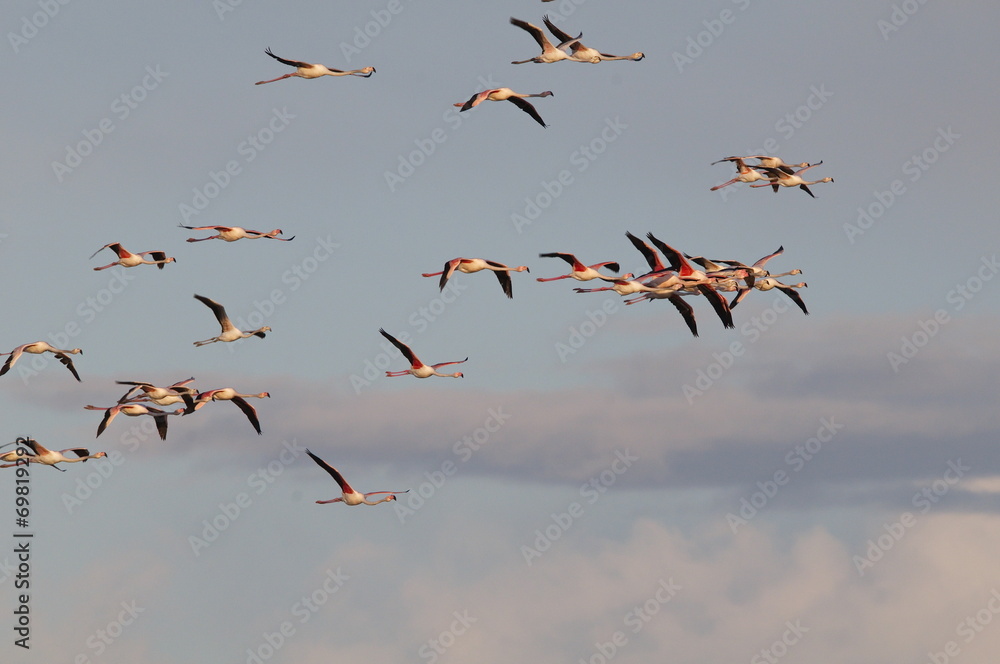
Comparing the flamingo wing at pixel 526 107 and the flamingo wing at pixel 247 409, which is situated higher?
Answer: the flamingo wing at pixel 526 107

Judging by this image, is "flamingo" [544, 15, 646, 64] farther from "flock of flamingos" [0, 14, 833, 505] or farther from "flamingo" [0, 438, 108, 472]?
"flamingo" [0, 438, 108, 472]

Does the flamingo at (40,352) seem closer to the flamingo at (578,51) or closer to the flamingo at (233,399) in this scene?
the flamingo at (233,399)

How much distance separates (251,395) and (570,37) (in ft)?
59.2

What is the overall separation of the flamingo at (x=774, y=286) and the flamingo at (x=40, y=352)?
2509cm

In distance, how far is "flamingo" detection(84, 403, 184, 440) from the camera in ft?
214

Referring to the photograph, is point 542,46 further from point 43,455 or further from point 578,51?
point 43,455

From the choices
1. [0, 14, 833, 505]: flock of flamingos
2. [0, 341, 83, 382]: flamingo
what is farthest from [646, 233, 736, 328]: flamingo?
[0, 341, 83, 382]: flamingo

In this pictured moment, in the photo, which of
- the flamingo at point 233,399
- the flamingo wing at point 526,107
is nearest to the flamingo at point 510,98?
the flamingo wing at point 526,107

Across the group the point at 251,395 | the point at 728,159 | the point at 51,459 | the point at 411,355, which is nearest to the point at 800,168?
the point at 728,159

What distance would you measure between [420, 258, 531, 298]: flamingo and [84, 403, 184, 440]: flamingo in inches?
457

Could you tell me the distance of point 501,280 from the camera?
68250mm

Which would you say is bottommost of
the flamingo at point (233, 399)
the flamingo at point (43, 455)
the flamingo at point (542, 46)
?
the flamingo at point (43, 455)

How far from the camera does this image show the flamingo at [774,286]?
7275cm

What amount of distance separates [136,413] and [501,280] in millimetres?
14273
